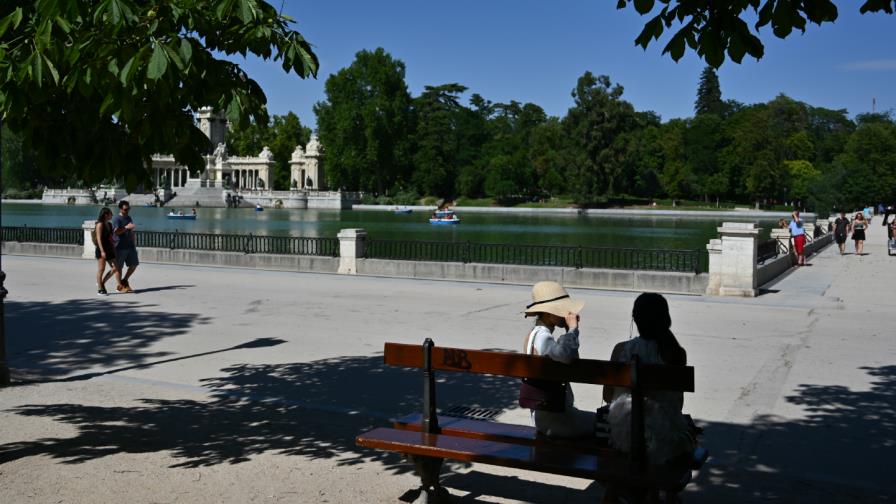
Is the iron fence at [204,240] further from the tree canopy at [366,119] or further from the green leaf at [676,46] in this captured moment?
the tree canopy at [366,119]

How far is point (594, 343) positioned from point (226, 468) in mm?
6813

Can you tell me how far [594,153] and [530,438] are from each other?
105m

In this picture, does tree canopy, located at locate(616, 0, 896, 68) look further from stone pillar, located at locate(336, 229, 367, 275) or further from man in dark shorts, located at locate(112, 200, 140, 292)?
stone pillar, located at locate(336, 229, 367, 275)

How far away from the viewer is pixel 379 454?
6680 millimetres

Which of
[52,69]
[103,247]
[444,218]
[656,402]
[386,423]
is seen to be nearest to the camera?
[52,69]

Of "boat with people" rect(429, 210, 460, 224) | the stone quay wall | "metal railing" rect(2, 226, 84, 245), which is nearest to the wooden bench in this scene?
the stone quay wall

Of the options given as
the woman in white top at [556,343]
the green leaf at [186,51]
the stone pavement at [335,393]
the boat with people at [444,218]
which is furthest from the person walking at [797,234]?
the boat with people at [444,218]

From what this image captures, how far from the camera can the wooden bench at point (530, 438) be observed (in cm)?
470

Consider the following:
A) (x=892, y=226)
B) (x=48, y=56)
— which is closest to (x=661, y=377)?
(x=48, y=56)

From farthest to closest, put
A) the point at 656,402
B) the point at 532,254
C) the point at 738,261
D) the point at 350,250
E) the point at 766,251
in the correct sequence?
the point at 766,251
the point at 532,254
the point at 350,250
the point at 738,261
the point at 656,402

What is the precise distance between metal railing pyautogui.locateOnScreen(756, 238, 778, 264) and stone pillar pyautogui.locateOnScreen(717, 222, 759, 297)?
4285 mm

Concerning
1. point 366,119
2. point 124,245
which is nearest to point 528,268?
point 124,245

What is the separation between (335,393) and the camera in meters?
8.70

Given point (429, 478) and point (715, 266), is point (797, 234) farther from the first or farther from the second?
point (429, 478)
